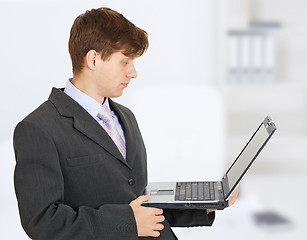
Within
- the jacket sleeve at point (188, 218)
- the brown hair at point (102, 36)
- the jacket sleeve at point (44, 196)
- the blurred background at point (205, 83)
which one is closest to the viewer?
the jacket sleeve at point (44, 196)

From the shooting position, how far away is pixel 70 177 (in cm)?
119

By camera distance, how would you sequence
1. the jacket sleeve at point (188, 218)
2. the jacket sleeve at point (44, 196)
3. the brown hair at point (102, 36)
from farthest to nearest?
the jacket sleeve at point (188, 218), the brown hair at point (102, 36), the jacket sleeve at point (44, 196)

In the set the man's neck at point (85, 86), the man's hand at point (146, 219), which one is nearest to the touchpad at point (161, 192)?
the man's hand at point (146, 219)

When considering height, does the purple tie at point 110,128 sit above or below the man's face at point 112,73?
below

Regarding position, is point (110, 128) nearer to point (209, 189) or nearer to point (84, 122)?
point (84, 122)

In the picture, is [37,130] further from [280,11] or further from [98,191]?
[280,11]

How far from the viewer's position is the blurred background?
112 inches

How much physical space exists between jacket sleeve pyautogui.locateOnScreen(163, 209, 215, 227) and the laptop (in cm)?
9

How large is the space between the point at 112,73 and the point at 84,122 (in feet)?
0.50

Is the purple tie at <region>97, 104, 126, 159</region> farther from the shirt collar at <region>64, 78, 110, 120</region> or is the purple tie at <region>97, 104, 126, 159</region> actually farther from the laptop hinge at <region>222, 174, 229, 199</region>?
the laptop hinge at <region>222, 174, 229, 199</region>

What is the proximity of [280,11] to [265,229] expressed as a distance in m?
1.44

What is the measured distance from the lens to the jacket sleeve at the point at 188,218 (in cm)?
143

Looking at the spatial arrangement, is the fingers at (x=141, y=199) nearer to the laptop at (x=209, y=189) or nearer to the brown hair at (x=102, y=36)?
the laptop at (x=209, y=189)

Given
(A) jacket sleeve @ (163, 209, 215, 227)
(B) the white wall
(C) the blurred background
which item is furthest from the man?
(B) the white wall
